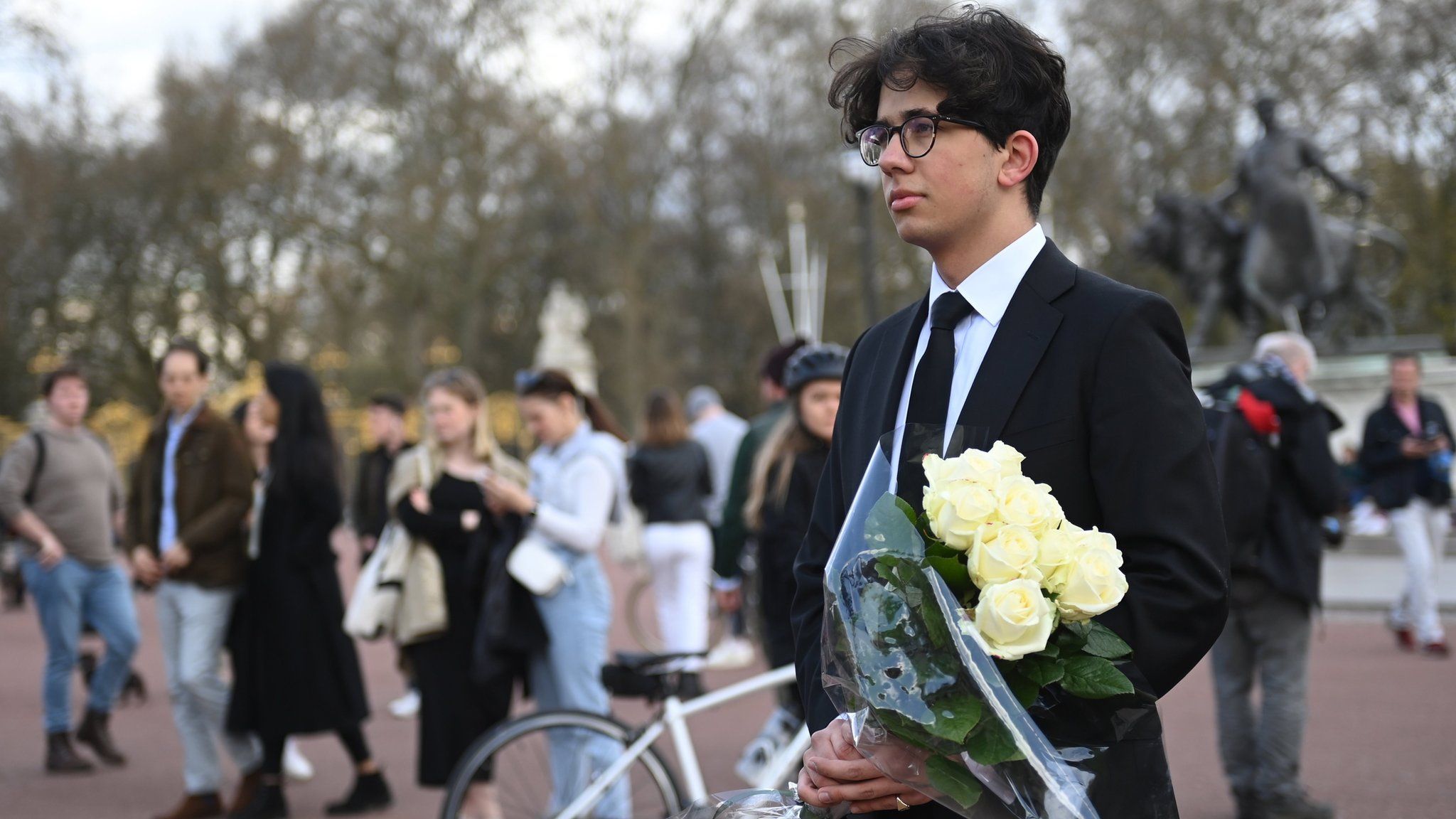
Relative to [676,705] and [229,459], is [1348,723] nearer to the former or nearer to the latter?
[676,705]

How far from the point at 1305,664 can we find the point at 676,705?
8.95 feet

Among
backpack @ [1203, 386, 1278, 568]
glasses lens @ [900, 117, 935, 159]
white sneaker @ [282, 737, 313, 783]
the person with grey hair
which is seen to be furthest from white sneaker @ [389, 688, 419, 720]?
glasses lens @ [900, 117, 935, 159]

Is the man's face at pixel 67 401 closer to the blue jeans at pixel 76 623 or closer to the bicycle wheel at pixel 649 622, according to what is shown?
the blue jeans at pixel 76 623

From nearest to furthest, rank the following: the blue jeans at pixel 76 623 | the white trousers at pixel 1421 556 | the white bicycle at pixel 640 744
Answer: the white bicycle at pixel 640 744
the blue jeans at pixel 76 623
the white trousers at pixel 1421 556

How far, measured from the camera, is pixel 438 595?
5930mm

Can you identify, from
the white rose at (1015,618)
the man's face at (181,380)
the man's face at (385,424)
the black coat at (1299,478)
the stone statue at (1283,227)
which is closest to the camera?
the white rose at (1015,618)

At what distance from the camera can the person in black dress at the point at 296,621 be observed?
6.57 metres

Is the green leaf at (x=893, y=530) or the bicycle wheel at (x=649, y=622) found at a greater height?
the green leaf at (x=893, y=530)

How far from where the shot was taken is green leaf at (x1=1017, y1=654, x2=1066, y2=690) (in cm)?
185

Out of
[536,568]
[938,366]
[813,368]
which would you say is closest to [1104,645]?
[938,366]

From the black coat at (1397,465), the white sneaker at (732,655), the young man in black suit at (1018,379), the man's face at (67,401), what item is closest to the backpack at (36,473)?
the man's face at (67,401)

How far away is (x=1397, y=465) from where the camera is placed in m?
10.1

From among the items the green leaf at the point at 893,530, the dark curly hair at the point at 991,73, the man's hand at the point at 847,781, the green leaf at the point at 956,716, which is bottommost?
the man's hand at the point at 847,781

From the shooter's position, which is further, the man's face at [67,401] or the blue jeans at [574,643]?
the man's face at [67,401]
